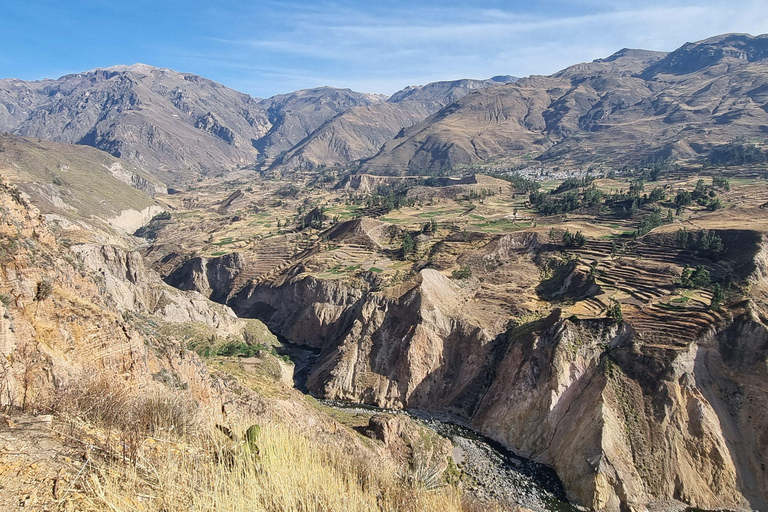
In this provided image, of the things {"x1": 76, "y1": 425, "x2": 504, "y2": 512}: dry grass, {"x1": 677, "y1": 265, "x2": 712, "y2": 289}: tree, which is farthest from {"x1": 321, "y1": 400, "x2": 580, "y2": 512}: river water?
{"x1": 677, "y1": 265, "x2": 712, "y2": 289}: tree

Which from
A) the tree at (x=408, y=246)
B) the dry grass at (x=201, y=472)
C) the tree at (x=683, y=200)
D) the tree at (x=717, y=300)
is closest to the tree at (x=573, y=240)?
the tree at (x=408, y=246)

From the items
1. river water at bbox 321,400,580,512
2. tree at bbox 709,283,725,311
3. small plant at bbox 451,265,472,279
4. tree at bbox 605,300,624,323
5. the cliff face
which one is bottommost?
river water at bbox 321,400,580,512

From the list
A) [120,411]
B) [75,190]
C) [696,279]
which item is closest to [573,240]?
[696,279]

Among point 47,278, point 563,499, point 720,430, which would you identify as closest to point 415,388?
point 563,499

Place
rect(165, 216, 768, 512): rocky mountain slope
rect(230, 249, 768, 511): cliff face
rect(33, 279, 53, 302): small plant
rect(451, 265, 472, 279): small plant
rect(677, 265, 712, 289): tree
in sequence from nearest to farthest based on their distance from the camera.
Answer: rect(33, 279, 53, 302): small plant < rect(230, 249, 768, 511): cliff face < rect(165, 216, 768, 512): rocky mountain slope < rect(677, 265, 712, 289): tree < rect(451, 265, 472, 279): small plant

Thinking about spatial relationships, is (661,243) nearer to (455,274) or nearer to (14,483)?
(455,274)

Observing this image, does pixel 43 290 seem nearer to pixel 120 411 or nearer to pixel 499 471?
pixel 120 411

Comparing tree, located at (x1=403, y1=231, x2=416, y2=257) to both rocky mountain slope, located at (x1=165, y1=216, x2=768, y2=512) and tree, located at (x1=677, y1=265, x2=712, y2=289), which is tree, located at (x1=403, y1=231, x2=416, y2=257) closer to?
rocky mountain slope, located at (x1=165, y1=216, x2=768, y2=512)

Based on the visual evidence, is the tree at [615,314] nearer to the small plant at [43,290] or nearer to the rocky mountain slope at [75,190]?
the small plant at [43,290]
